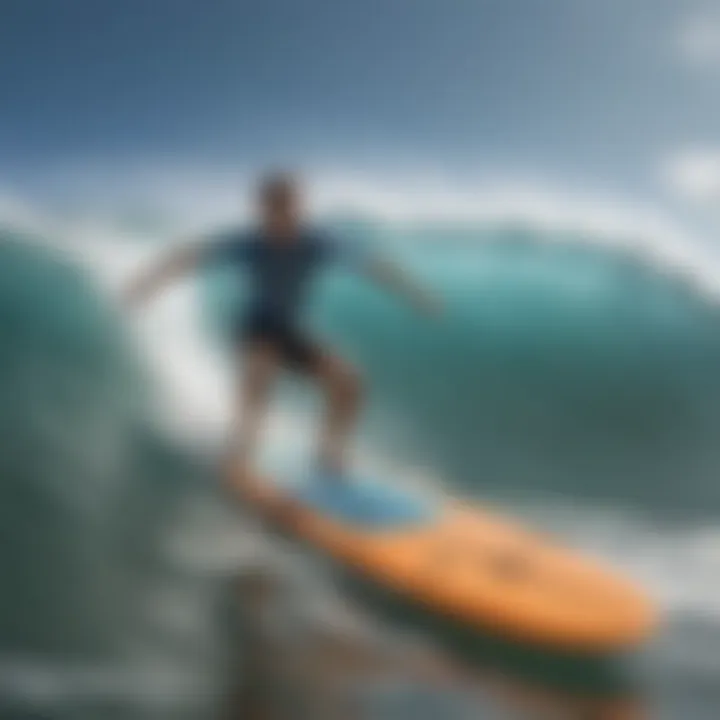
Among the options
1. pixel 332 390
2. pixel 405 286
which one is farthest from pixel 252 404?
pixel 405 286

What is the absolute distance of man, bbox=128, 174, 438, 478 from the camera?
5.50 feet

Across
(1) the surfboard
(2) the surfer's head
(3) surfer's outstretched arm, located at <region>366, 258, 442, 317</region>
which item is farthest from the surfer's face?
(1) the surfboard

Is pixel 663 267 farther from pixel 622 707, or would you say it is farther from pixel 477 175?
pixel 622 707

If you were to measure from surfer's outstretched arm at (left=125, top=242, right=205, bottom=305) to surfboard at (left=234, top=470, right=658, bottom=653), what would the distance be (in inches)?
10.1

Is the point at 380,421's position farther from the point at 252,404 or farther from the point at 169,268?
the point at 169,268

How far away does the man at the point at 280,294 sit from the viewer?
5.50 ft

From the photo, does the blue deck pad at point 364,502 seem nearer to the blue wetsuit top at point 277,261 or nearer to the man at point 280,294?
the man at point 280,294

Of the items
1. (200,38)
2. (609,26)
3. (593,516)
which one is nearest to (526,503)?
(593,516)

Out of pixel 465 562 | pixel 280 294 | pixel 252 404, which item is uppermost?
pixel 280 294

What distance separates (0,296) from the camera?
1.70m

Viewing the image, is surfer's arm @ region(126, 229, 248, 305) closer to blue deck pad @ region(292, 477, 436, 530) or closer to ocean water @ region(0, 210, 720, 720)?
ocean water @ region(0, 210, 720, 720)

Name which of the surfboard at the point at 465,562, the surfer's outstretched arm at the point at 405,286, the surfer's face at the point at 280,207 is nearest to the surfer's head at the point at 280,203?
the surfer's face at the point at 280,207

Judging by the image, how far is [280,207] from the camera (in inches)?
66.2

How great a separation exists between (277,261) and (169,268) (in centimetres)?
13
